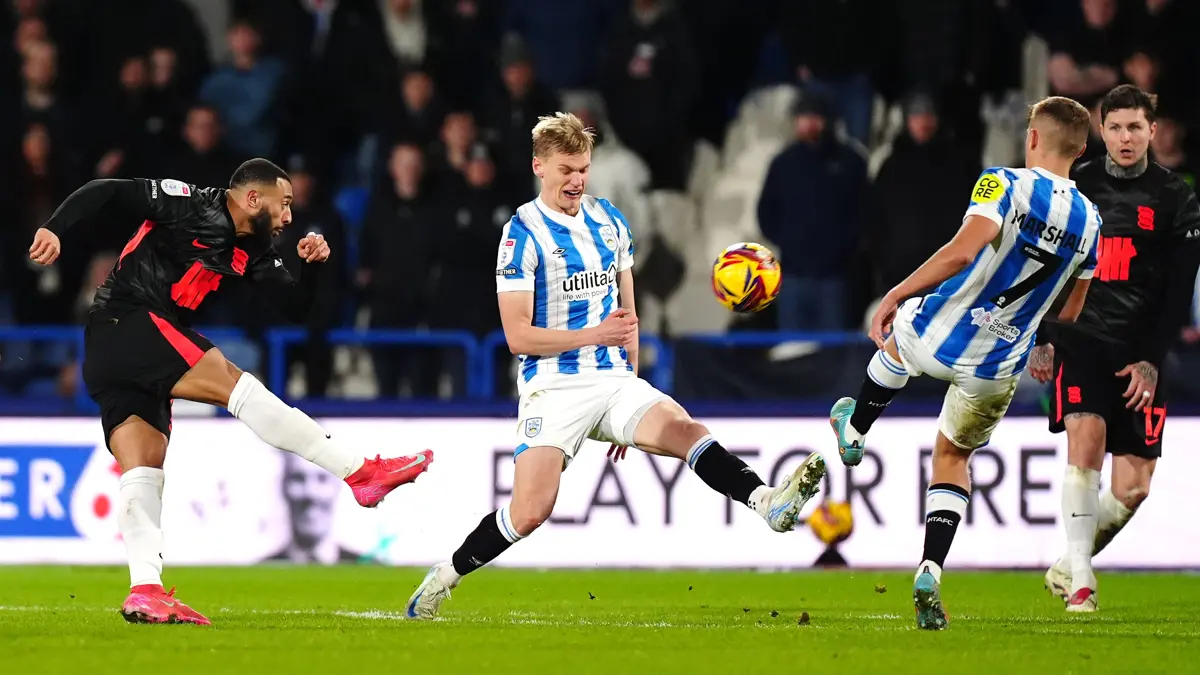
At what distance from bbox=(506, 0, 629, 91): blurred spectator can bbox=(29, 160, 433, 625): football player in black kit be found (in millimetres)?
7367

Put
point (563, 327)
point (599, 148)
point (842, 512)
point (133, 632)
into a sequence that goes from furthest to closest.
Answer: point (599, 148)
point (842, 512)
point (563, 327)
point (133, 632)

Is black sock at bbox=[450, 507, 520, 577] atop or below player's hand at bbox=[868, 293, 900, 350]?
below

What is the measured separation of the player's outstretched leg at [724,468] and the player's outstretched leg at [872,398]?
0.48m

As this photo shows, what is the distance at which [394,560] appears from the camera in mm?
11820

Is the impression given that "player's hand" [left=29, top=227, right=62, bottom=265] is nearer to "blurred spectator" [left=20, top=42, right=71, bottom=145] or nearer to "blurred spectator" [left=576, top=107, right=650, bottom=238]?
"blurred spectator" [left=576, top=107, right=650, bottom=238]

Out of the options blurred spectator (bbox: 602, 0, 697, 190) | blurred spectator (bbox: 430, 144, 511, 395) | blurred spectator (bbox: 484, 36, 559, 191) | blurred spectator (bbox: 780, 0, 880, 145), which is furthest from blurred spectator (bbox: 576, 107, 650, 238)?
blurred spectator (bbox: 780, 0, 880, 145)

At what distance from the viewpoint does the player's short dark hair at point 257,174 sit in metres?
7.92

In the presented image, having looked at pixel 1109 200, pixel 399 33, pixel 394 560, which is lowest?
pixel 394 560

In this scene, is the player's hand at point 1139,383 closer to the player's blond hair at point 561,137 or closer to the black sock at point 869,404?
the black sock at point 869,404

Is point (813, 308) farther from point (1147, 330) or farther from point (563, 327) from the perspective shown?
point (563, 327)

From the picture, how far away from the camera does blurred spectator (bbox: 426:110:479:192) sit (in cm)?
1338

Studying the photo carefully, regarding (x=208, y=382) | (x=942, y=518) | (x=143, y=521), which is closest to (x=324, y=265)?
(x=208, y=382)

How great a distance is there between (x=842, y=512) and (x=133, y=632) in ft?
17.7

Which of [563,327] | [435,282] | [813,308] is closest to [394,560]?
[435,282]
